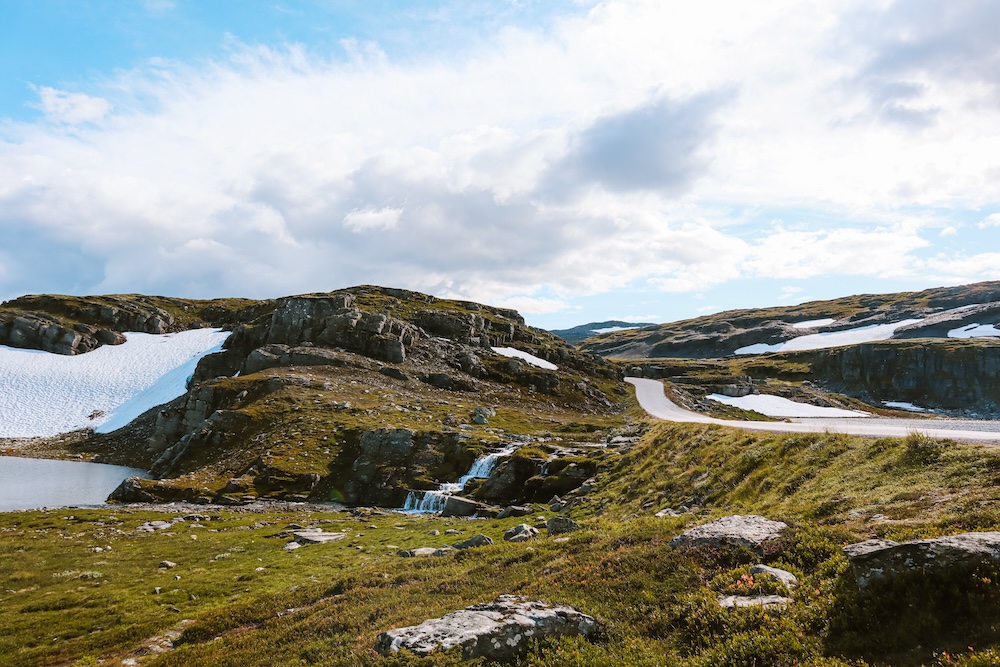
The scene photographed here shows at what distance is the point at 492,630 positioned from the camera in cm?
1242

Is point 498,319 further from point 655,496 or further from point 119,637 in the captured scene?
point 119,637

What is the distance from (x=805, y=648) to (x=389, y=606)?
40.2 ft

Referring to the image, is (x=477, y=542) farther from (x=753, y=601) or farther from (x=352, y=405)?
(x=352, y=405)

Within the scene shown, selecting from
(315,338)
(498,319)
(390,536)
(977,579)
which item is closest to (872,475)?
(977,579)

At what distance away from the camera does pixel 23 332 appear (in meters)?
121

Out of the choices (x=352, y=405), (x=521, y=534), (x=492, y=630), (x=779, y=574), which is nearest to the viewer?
(x=492, y=630)

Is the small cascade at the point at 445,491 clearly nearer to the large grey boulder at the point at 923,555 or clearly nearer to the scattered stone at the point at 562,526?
the scattered stone at the point at 562,526

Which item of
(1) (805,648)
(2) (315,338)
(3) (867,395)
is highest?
(2) (315,338)

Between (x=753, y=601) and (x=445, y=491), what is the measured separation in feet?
138

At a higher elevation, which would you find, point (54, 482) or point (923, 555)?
point (923, 555)

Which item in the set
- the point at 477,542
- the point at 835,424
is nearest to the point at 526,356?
the point at 835,424

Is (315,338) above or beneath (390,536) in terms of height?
above

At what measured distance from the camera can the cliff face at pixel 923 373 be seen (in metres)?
161

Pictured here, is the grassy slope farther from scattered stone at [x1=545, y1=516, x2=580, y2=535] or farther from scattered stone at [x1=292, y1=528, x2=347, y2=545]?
scattered stone at [x1=292, y1=528, x2=347, y2=545]
